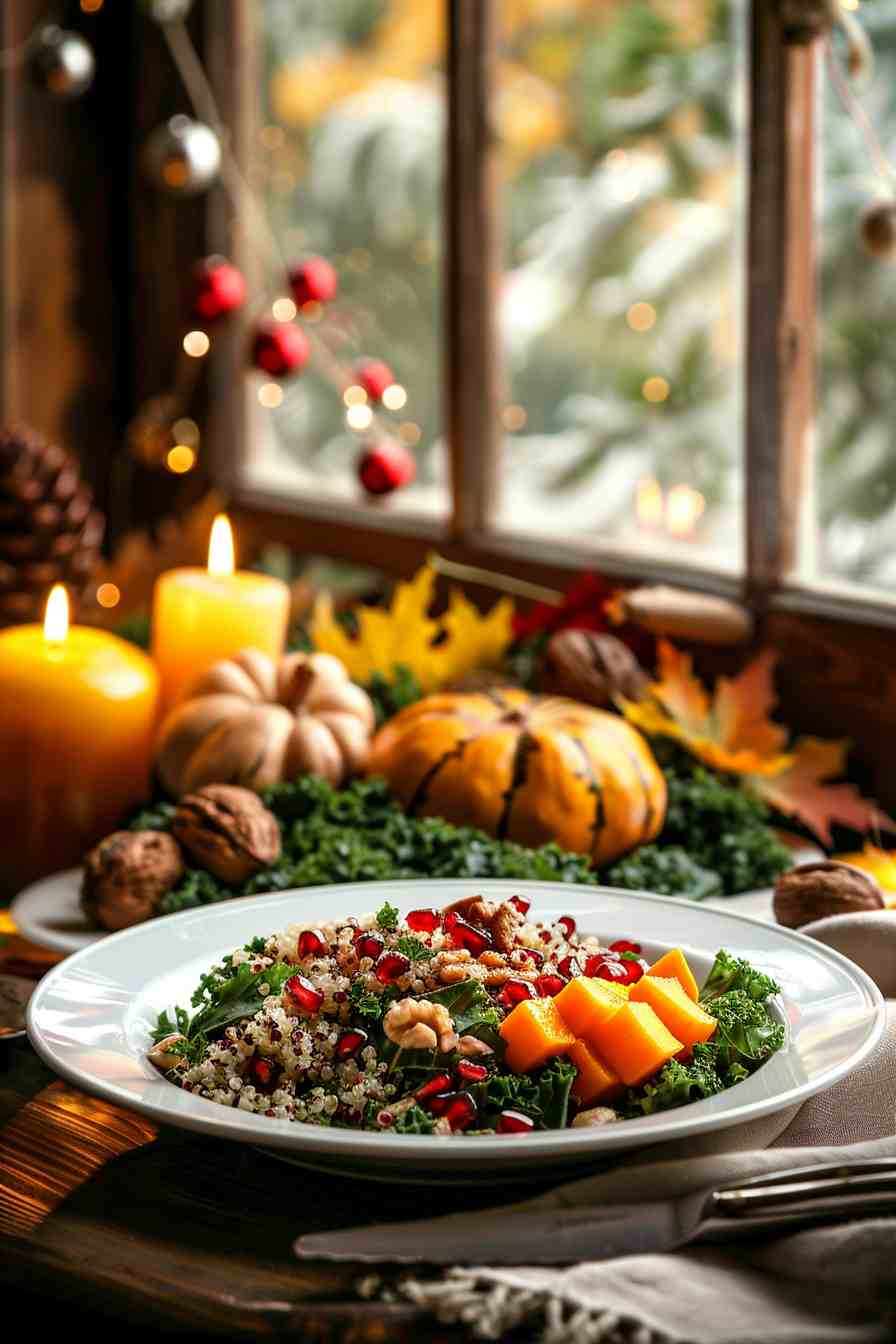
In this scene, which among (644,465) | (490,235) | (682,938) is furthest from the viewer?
(490,235)

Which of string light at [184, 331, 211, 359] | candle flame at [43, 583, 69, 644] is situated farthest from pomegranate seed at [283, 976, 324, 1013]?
string light at [184, 331, 211, 359]

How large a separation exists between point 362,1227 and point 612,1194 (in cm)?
12

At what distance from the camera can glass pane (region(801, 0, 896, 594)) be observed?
151cm

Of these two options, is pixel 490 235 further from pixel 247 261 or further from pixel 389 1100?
pixel 389 1100

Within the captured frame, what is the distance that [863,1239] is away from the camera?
744 mm

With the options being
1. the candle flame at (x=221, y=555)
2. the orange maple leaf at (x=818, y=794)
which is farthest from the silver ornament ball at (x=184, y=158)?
the orange maple leaf at (x=818, y=794)

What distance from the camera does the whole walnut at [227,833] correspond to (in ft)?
4.02

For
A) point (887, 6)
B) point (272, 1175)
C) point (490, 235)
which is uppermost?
point (887, 6)

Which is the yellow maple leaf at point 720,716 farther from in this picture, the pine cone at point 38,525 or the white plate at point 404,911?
the pine cone at point 38,525

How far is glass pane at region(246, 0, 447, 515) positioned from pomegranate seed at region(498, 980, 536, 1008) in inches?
52.6

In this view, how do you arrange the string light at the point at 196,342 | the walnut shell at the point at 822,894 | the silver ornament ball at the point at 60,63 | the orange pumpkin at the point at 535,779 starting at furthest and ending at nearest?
the string light at the point at 196,342 < the silver ornament ball at the point at 60,63 < the orange pumpkin at the point at 535,779 < the walnut shell at the point at 822,894

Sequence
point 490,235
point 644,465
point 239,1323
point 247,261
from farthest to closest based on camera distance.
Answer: point 247,261 < point 490,235 < point 644,465 < point 239,1323

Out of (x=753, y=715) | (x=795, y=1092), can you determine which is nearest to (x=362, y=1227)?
(x=795, y=1092)

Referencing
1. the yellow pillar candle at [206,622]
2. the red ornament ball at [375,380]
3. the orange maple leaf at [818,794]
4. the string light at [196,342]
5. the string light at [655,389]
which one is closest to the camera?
the orange maple leaf at [818,794]
